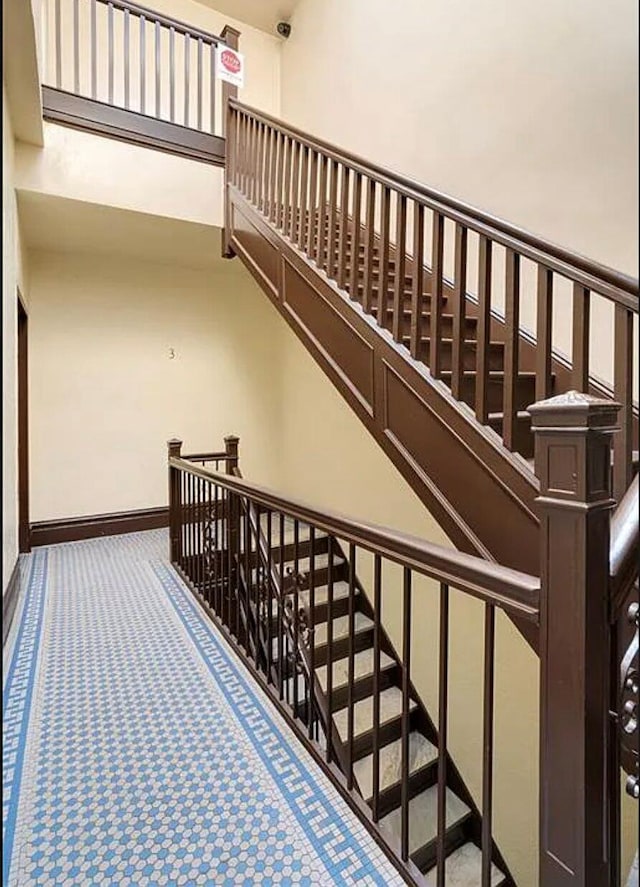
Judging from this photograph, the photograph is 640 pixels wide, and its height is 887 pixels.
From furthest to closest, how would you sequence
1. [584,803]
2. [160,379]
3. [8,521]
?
1. [160,379]
2. [8,521]
3. [584,803]

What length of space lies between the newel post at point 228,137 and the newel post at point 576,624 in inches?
136

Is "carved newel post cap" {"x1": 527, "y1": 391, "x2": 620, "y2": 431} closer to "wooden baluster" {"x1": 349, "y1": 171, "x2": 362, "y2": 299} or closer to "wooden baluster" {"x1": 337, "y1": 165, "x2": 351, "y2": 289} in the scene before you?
"wooden baluster" {"x1": 349, "y1": 171, "x2": 362, "y2": 299}

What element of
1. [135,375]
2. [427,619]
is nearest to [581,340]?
[427,619]

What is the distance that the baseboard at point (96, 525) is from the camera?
4109 millimetres

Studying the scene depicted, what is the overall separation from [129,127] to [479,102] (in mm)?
2292

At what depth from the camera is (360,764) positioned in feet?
10.1

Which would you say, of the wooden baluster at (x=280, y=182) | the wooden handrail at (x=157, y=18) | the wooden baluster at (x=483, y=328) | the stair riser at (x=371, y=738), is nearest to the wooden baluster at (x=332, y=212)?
the wooden baluster at (x=280, y=182)

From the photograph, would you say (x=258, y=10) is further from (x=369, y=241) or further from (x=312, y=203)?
(x=369, y=241)

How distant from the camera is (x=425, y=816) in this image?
2971mm

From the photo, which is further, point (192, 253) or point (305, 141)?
point (192, 253)

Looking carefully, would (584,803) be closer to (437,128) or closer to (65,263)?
(437,128)

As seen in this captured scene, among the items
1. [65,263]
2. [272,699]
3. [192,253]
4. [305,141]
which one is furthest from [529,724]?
[65,263]

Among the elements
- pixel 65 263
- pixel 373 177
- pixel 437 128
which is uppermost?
pixel 437 128

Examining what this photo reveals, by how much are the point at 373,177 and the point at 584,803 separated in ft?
7.59
